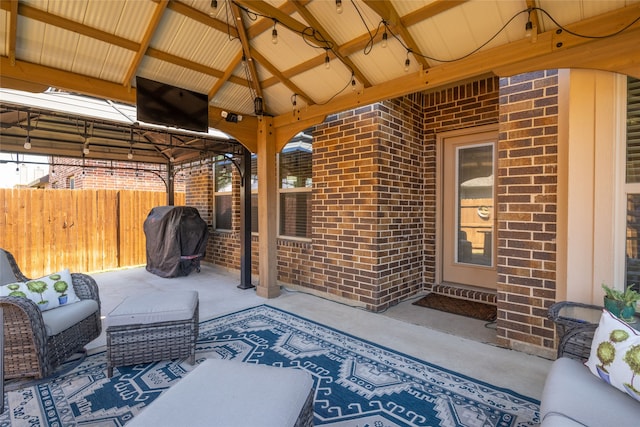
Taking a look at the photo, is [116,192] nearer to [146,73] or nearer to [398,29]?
[146,73]

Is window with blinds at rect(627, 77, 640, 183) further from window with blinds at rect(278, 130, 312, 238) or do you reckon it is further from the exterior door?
window with blinds at rect(278, 130, 312, 238)

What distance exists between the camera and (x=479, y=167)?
452 centimetres

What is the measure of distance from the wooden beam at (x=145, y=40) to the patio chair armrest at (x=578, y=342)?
420cm

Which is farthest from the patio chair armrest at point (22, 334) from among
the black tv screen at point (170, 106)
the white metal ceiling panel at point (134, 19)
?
the white metal ceiling panel at point (134, 19)

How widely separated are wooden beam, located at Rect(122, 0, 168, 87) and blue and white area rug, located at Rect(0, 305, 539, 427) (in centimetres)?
289

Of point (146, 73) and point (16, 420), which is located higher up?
point (146, 73)

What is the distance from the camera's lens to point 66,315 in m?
2.64

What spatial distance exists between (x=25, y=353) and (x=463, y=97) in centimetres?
561

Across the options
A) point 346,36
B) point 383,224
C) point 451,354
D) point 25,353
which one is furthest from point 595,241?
point 25,353

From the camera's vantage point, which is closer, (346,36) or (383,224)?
(346,36)

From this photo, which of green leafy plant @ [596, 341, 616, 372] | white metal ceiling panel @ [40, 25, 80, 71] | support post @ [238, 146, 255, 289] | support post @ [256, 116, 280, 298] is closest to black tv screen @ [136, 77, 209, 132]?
white metal ceiling panel @ [40, 25, 80, 71]

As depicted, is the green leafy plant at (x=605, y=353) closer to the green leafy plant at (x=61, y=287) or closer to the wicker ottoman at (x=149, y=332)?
the wicker ottoman at (x=149, y=332)

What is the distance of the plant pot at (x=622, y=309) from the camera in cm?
197

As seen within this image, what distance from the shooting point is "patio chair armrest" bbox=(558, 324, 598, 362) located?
201 cm
